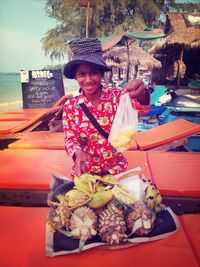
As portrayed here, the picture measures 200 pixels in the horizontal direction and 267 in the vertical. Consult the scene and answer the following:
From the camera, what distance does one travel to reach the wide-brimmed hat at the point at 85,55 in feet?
5.92

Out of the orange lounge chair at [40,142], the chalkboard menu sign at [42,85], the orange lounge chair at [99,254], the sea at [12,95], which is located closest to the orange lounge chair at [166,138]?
the orange lounge chair at [40,142]

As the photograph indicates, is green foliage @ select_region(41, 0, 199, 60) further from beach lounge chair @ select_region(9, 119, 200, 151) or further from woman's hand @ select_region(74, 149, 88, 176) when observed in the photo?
woman's hand @ select_region(74, 149, 88, 176)

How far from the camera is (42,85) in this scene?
719 centimetres

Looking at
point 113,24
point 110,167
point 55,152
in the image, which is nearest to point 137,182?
point 110,167

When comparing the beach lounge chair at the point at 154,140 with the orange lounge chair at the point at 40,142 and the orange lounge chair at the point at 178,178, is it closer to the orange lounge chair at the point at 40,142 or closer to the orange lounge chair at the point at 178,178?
the orange lounge chair at the point at 40,142

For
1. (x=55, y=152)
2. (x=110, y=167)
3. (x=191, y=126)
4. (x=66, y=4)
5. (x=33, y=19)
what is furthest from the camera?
(x=33, y=19)

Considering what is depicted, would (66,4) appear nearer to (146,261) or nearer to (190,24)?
(190,24)

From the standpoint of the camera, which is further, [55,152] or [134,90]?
[55,152]

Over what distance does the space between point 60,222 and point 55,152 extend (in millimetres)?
1940

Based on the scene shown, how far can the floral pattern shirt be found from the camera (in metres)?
1.99

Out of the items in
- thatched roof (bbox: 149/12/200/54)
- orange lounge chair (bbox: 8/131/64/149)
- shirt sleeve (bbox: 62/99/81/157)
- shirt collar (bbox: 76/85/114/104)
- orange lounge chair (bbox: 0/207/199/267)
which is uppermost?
thatched roof (bbox: 149/12/200/54)

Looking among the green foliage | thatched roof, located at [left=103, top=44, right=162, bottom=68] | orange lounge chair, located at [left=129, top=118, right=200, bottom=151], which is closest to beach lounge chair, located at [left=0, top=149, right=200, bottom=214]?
orange lounge chair, located at [left=129, top=118, right=200, bottom=151]

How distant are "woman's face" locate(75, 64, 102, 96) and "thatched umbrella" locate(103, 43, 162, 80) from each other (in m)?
11.3

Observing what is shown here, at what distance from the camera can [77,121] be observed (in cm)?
199
